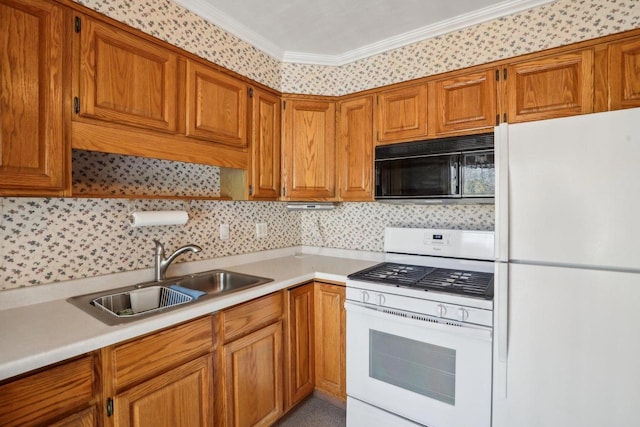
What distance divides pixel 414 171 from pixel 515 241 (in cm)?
86

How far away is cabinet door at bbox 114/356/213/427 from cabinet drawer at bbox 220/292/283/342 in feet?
0.54

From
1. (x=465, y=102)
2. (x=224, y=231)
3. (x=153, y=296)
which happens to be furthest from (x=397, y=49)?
(x=153, y=296)

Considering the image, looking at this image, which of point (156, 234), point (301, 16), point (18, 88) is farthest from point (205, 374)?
point (301, 16)

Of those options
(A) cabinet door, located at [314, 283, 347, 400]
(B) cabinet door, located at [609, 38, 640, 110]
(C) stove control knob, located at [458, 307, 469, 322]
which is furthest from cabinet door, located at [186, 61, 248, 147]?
(B) cabinet door, located at [609, 38, 640, 110]

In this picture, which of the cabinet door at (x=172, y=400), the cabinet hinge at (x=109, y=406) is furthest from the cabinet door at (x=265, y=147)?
the cabinet hinge at (x=109, y=406)

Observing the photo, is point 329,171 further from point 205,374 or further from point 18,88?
point 18,88

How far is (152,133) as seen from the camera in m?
1.56

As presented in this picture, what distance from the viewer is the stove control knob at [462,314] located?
154 cm

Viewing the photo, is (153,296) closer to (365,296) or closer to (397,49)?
(365,296)

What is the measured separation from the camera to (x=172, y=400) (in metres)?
1.33

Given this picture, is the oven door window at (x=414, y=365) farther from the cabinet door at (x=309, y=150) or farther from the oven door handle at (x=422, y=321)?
the cabinet door at (x=309, y=150)

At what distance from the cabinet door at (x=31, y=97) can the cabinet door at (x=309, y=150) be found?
4.51ft

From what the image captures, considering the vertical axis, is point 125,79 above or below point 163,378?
above

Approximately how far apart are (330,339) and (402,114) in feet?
5.32
